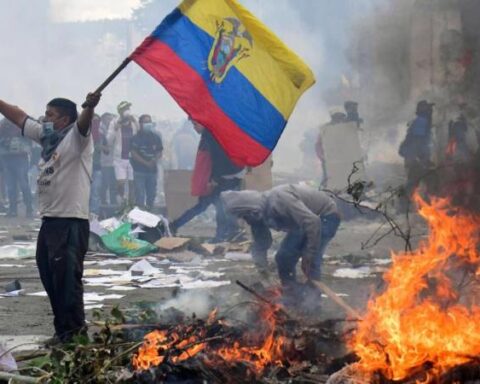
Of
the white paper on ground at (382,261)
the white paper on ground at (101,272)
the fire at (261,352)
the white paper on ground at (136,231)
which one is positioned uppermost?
the white paper on ground at (136,231)

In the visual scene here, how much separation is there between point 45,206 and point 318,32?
72.3 ft

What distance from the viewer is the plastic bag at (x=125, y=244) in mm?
11812

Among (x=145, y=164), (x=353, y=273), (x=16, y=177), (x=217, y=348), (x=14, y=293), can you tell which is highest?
(x=145, y=164)

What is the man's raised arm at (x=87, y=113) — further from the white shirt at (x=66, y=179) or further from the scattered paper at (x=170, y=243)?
the scattered paper at (x=170, y=243)

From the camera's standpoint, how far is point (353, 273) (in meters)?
9.75

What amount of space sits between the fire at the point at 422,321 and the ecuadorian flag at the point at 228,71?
4.35ft

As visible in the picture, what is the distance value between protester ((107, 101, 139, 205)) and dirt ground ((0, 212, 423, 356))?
115 inches

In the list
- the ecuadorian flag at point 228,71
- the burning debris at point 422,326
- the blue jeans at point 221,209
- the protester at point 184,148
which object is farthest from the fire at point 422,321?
the protester at point 184,148

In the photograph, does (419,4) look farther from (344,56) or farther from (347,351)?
(347,351)

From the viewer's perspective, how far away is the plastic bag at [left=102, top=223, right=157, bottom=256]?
11.8 m

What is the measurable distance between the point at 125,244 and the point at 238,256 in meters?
1.73

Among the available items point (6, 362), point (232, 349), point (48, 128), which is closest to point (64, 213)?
point (48, 128)

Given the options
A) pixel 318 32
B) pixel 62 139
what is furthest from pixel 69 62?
pixel 62 139

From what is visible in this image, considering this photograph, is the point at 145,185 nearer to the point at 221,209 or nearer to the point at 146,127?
the point at 146,127
